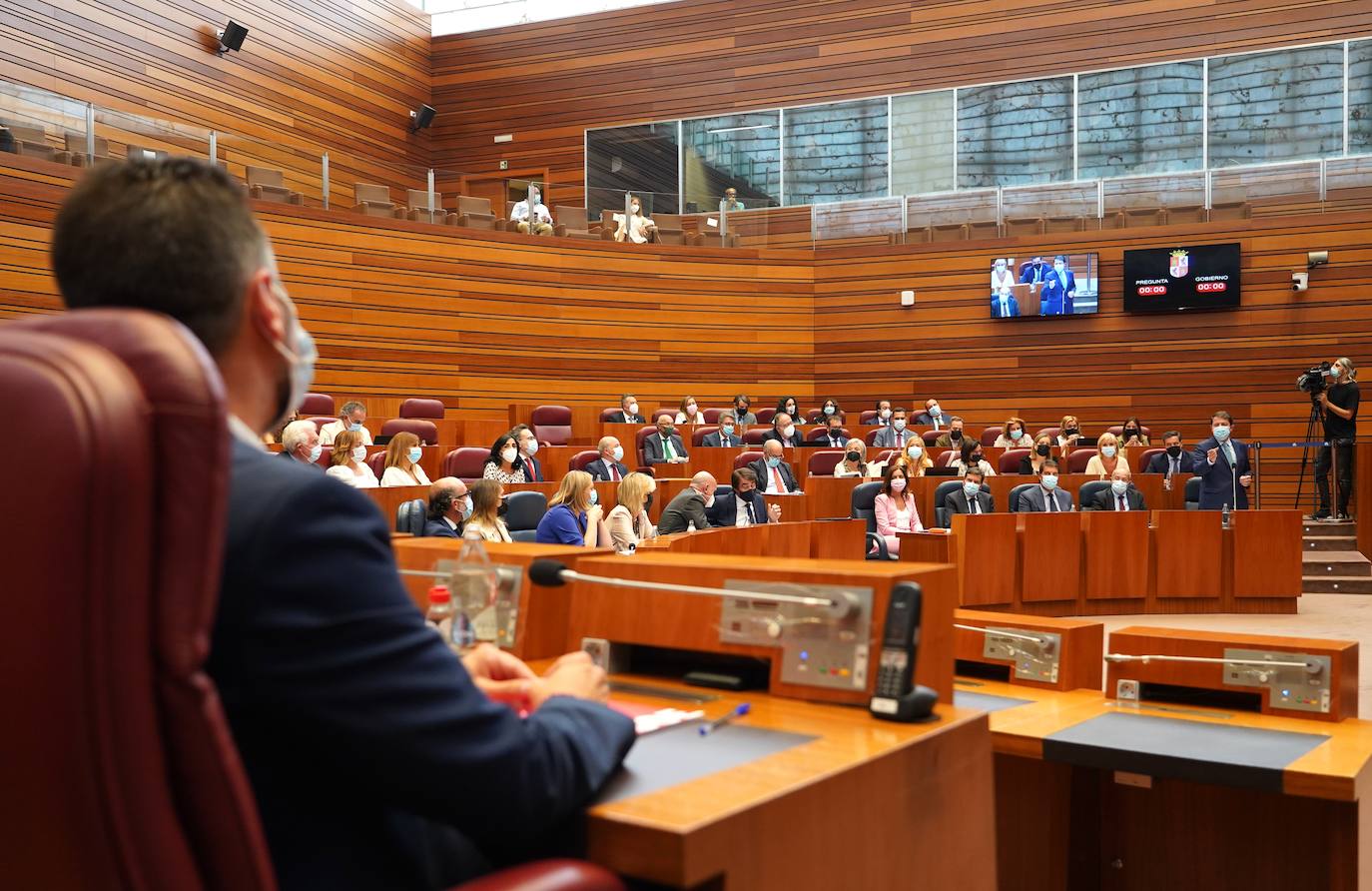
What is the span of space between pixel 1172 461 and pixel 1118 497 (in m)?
1.35

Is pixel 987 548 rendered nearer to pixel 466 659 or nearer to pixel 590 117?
pixel 466 659

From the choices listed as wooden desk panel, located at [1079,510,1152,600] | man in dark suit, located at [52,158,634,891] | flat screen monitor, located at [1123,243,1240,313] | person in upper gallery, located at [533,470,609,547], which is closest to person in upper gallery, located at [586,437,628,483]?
person in upper gallery, located at [533,470,609,547]

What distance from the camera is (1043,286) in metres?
13.5

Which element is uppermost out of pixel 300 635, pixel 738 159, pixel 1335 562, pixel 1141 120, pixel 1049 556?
pixel 1141 120

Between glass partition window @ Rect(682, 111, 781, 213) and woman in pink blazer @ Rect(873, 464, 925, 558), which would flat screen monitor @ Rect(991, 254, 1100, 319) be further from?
woman in pink blazer @ Rect(873, 464, 925, 558)

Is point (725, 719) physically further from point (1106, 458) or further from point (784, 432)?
point (784, 432)

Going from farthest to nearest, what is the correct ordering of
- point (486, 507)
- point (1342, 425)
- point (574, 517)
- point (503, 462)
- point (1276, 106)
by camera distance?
point (1276, 106)
point (1342, 425)
point (503, 462)
point (574, 517)
point (486, 507)

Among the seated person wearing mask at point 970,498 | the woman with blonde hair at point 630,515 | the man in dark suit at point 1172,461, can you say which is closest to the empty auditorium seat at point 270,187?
the woman with blonde hair at point 630,515

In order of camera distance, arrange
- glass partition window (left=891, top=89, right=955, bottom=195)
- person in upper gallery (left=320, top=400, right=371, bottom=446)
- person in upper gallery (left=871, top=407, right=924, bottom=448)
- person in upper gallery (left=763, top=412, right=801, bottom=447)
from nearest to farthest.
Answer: person in upper gallery (left=320, top=400, right=371, bottom=446) → person in upper gallery (left=763, top=412, right=801, bottom=447) → person in upper gallery (left=871, top=407, right=924, bottom=448) → glass partition window (left=891, top=89, right=955, bottom=195)

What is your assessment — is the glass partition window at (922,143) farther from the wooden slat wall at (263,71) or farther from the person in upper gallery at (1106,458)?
the wooden slat wall at (263,71)

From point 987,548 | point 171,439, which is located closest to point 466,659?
point 171,439

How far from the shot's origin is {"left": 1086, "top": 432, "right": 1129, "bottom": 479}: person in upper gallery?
9703 mm

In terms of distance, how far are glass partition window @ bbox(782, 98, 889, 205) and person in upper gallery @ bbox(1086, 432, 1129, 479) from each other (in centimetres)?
563

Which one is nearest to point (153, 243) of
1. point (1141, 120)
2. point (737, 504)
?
point (737, 504)
